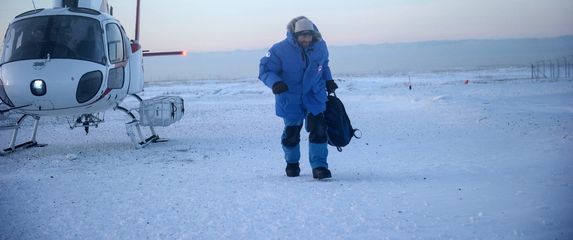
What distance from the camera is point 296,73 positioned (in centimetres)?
586

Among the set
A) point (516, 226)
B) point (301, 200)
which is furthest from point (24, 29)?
point (516, 226)

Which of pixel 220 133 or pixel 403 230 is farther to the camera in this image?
pixel 220 133

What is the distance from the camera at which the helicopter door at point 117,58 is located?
872cm

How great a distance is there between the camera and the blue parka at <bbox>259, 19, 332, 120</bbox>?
5.83 metres

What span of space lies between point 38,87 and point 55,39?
94 cm

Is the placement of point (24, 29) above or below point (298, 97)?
above

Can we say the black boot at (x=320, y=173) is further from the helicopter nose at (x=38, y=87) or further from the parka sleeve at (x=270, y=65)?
the helicopter nose at (x=38, y=87)

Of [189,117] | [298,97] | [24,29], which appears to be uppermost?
[24,29]

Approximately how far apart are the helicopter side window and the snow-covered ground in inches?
66.4

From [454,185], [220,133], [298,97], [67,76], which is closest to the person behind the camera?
[454,185]

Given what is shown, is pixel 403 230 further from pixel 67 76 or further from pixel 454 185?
pixel 67 76

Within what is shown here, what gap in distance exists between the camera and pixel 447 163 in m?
6.60

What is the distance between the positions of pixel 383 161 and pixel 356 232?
11.4 feet

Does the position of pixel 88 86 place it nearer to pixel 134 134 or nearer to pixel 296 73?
pixel 134 134
